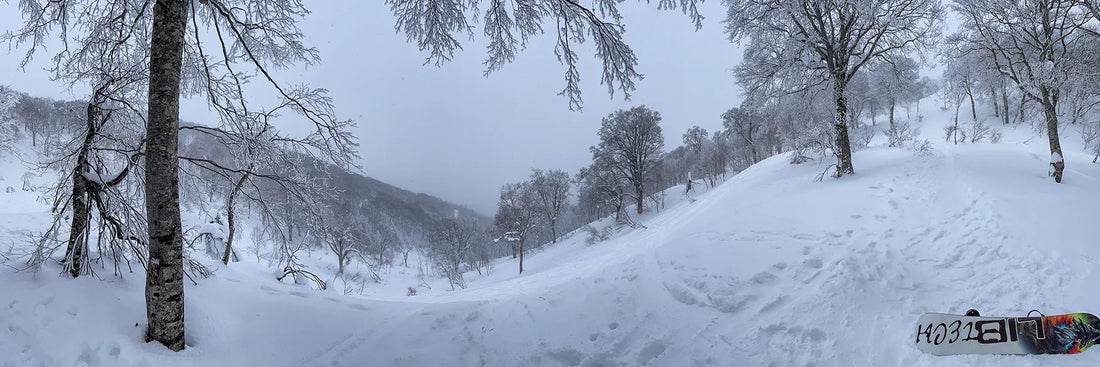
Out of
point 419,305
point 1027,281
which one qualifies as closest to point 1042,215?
point 1027,281

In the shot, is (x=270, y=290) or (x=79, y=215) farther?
(x=270, y=290)

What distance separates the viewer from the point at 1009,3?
9.76 metres

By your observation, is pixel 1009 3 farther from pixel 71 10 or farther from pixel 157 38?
pixel 71 10

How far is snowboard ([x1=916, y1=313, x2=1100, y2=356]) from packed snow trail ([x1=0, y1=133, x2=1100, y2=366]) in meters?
0.11

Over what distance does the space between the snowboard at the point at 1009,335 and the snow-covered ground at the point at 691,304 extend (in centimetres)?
10

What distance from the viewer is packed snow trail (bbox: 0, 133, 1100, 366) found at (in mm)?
3592

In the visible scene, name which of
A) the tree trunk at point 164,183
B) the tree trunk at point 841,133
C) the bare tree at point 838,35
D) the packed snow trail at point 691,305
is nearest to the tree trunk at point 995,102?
the bare tree at point 838,35

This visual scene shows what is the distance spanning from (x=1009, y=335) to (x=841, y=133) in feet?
26.9

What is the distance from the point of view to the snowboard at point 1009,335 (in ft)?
12.7

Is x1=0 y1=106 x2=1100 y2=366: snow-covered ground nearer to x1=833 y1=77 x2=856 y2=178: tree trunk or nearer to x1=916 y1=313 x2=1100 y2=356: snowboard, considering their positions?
x1=916 y1=313 x2=1100 y2=356: snowboard

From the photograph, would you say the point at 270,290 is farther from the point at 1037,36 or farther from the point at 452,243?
the point at 452,243

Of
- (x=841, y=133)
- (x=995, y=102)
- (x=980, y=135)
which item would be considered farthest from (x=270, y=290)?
(x=995, y=102)

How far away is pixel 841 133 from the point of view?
1081 centimetres

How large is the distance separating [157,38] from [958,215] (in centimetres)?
1188
